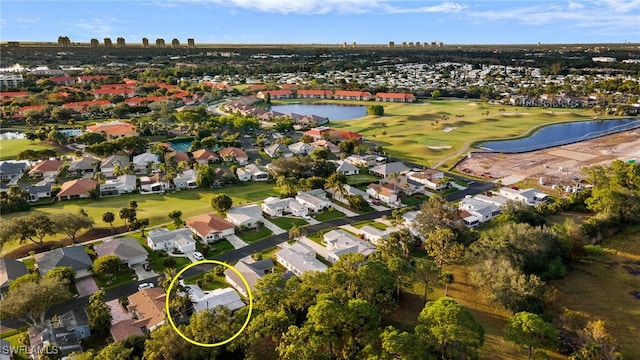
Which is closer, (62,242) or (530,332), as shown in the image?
(530,332)

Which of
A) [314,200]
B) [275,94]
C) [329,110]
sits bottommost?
[314,200]

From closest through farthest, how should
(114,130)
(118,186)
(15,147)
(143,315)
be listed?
(143,315), (118,186), (15,147), (114,130)

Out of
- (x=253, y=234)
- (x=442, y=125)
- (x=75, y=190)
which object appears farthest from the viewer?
(x=442, y=125)

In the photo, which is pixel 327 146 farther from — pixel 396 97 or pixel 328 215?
pixel 396 97

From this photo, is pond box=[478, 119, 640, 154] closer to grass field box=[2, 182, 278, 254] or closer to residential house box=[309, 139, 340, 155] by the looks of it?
residential house box=[309, 139, 340, 155]

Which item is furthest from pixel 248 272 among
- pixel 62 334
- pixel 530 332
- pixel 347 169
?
pixel 347 169

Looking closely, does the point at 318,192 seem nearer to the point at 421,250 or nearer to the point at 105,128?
the point at 421,250

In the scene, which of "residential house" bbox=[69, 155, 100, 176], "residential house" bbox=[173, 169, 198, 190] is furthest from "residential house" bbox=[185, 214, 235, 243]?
"residential house" bbox=[69, 155, 100, 176]

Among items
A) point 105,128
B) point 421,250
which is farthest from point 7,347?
point 105,128

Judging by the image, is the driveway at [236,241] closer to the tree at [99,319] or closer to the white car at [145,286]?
the white car at [145,286]
